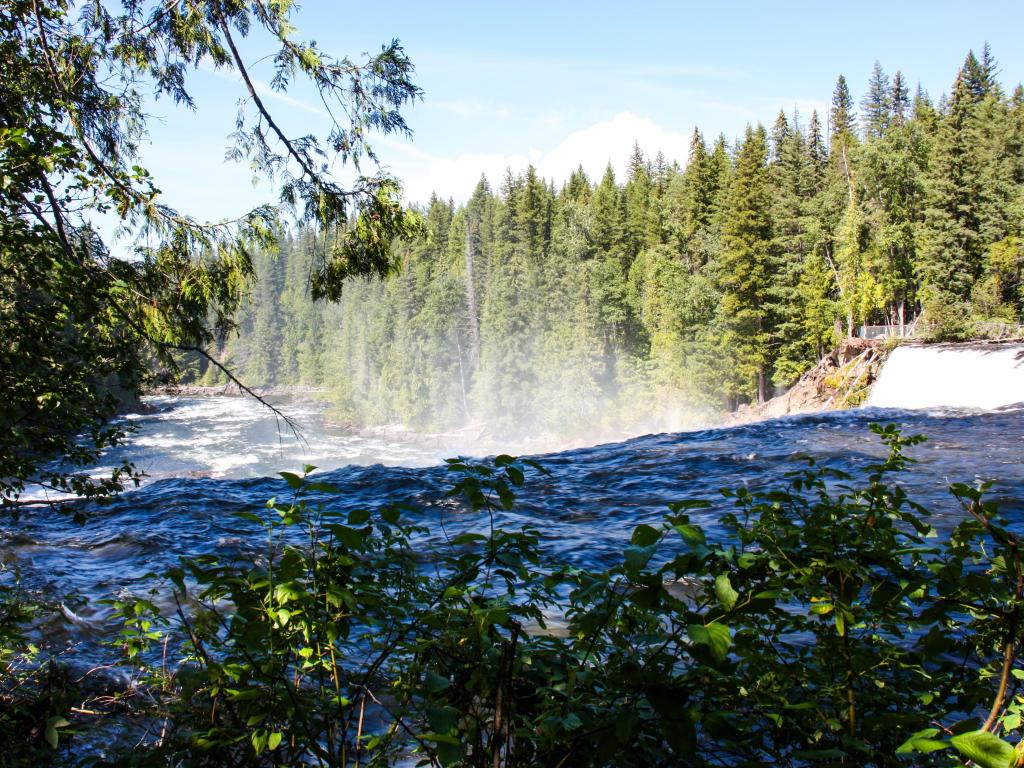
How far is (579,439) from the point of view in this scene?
1753 inches

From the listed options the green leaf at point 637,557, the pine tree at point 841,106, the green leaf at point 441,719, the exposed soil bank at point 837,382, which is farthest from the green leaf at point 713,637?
the pine tree at point 841,106

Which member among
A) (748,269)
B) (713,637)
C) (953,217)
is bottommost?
(713,637)

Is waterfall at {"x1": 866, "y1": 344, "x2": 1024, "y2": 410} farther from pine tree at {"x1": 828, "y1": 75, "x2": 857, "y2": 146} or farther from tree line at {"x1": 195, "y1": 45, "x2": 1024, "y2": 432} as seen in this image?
pine tree at {"x1": 828, "y1": 75, "x2": 857, "y2": 146}

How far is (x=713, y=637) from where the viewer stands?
1.25 metres

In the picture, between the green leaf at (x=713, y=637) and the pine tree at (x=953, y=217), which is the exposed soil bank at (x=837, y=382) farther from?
the green leaf at (x=713, y=637)

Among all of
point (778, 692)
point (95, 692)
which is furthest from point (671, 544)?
point (95, 692)

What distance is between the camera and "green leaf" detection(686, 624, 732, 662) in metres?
1.21

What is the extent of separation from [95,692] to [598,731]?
147 inches

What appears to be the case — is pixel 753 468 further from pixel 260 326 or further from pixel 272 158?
pixel 260 326

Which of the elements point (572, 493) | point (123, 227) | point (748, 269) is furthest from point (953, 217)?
point (123, 227)

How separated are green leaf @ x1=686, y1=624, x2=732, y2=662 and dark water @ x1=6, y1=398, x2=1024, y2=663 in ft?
7.41

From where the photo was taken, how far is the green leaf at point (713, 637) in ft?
3.96

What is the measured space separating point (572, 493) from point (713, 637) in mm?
9015

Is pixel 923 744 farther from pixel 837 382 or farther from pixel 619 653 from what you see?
pixel 837 382
